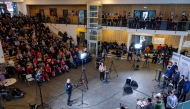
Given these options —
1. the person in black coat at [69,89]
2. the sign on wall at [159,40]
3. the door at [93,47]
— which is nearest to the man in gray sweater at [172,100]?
the person in black coat at [69,89]

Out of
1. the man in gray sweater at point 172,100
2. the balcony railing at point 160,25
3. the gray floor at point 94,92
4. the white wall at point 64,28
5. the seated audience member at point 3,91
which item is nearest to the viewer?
the man in gray sweater at point 172,100

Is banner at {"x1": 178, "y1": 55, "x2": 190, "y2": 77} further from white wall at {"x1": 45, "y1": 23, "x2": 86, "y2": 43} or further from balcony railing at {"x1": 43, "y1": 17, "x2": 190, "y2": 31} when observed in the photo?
white wall at {"x1": 45, "y1": 23, "x2": 86, "y2": 43}

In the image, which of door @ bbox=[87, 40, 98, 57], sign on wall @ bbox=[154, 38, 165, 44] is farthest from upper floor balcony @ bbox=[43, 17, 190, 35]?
sign on wall @ bbox=[154, 38, 165, 44]

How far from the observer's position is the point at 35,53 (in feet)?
43.8

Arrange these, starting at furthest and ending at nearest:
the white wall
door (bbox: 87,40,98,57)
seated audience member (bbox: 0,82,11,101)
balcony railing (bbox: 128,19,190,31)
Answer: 1. the white wall
2. door (bbox: 87,40,98,57)
3. balcony railing (bbox: 128,19,190,31)
4. seated audience member (bbox: 0,82,11,101)

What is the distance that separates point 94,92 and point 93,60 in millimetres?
6634

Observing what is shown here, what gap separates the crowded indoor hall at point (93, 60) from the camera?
862cm

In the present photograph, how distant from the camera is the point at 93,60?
16.0 meters

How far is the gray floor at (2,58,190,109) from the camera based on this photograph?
27.4ft

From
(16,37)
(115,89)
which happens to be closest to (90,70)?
(115,89)

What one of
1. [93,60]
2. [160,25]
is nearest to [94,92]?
[93,60]

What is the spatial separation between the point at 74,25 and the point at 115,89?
11916mm

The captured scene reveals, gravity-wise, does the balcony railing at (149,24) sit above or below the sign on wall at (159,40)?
above

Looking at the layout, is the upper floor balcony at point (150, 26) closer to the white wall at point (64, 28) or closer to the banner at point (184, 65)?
the white wall at point (64, 28)
